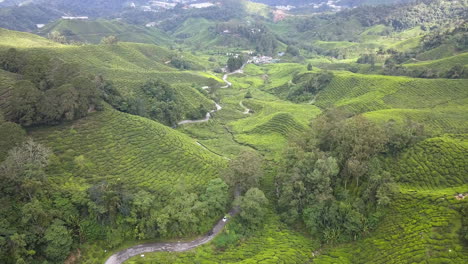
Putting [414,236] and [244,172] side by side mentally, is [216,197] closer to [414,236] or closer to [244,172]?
[244,172]

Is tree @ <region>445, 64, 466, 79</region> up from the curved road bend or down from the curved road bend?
up

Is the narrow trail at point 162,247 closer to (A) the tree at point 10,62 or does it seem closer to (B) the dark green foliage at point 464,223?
(B) the dark green foliage at point 464,223

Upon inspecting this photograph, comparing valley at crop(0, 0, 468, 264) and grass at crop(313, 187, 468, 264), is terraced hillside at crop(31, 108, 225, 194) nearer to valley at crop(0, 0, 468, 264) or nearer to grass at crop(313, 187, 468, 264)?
valley at crop(0, 0, 468, 264)

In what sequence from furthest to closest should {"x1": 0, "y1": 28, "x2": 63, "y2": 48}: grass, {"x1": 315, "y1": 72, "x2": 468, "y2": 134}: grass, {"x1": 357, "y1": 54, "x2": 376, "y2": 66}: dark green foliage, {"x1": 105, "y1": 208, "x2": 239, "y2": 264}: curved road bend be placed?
{"x1": 357, "y1": 54, "x2": 376, "y2": 66}: dark green foliage, {"x1": 0, "y1": 28, "x2": 63, "y2": 48}: grass, {"x1": 315, "y1": 72, "x2": 468, "y2": 134}: grass, {"x1": 105, "y1": 208, "x2": 239, "y2": 264}: curved road bend

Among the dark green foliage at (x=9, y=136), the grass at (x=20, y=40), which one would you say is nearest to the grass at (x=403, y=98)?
the dark green foliage at (x=9, y=136)

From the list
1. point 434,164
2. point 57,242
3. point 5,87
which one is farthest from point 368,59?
point 57,242

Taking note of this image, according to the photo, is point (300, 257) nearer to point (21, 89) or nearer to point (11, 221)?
point (11, 221)

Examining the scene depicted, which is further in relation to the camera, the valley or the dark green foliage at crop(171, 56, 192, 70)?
the dark green foliage at crop(171, 56, 192, 70)

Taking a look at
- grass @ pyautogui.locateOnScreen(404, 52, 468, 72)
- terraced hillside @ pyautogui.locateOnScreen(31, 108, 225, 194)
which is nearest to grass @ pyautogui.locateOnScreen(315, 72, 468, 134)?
grass @ pyautogui.locateOnScreen(404, 52, 468, 72)
